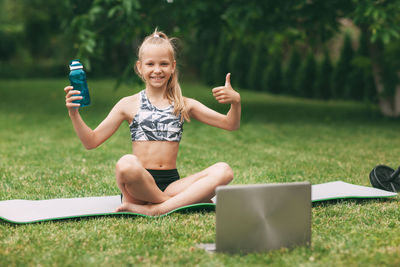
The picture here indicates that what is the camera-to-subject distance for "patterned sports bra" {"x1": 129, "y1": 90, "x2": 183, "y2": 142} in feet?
10.6

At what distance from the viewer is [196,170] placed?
4867mm

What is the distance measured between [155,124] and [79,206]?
0.77 metres

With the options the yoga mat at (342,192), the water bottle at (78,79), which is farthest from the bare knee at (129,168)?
the yoga mat at (342,192)

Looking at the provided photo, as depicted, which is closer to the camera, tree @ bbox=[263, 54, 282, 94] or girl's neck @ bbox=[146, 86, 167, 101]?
girl's neck @ bbox=[146, 86, 167, 101]

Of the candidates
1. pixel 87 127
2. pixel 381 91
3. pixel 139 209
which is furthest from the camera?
pixel 381 91

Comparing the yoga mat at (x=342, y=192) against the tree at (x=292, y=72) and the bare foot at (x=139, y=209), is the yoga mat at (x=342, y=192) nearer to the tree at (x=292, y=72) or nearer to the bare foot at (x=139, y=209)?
the bare foot at (x=139, y=209)

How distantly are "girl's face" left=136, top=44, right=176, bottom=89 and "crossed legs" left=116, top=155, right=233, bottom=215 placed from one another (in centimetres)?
62

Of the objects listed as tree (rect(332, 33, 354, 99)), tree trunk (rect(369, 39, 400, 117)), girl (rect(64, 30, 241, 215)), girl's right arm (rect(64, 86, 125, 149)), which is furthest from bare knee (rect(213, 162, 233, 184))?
tree (rect(332, 33, 354, 99))

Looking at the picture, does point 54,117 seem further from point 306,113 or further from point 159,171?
point 159,171

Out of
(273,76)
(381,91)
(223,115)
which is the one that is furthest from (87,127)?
(273,76)

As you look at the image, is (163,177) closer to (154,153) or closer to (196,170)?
(154,153)

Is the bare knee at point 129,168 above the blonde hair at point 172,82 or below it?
below

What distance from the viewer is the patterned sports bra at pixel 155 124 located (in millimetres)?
3230

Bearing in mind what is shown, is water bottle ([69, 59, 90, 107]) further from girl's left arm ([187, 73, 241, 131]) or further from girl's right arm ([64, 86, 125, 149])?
girl's left arm ([187, 73, 241, 131])
